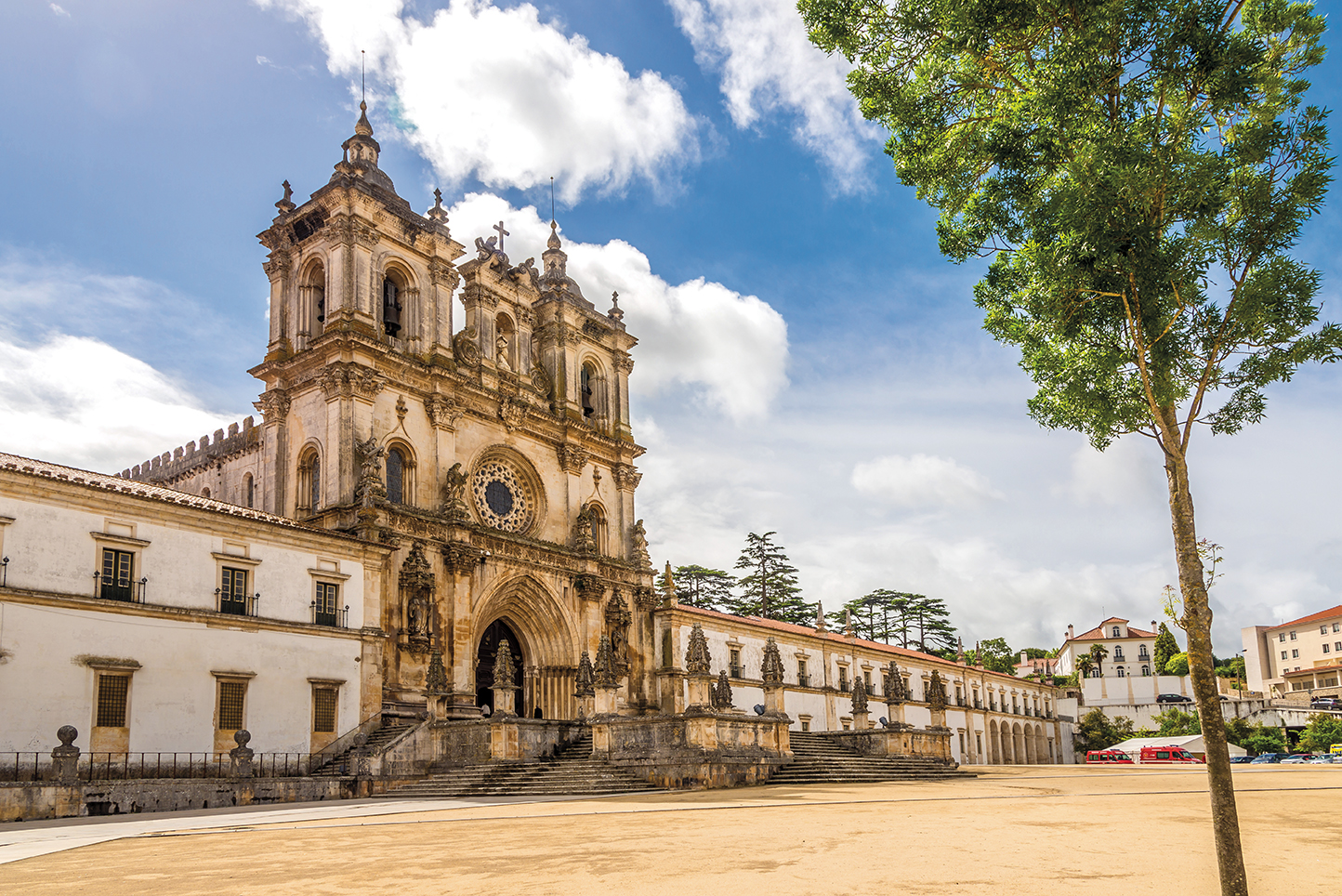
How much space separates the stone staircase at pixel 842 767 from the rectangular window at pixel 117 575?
1706cm

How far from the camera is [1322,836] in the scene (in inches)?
504

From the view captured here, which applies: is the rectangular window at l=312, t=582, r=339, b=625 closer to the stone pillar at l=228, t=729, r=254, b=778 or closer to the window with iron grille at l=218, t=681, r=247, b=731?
the window with iron grille at l=218, t=681, r=247, b=731

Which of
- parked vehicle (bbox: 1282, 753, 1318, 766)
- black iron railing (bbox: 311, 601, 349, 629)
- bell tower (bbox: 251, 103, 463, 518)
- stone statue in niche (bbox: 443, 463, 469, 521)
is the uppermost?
bell tower (bbox: 251, 103, 463, 518)

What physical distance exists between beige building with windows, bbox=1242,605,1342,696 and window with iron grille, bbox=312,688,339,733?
289 feet

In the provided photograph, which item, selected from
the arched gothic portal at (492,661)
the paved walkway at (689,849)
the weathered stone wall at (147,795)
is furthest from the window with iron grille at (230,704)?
the arched gothic portal at (492,661)

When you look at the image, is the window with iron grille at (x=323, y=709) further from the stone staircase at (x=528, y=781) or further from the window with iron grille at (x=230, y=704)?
the stone staircase at (x=528, y=781)

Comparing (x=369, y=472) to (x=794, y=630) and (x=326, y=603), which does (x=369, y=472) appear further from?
(x=794, y=630)

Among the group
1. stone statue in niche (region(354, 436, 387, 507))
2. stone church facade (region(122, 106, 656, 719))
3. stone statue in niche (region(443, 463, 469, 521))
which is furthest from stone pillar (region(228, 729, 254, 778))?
stone statue in niche (region(443, 463, 469, 521))

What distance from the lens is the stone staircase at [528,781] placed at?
24094 millimetres

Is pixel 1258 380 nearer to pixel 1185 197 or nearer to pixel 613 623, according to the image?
pixel 1185 197

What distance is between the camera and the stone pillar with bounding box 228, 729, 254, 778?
23938mm

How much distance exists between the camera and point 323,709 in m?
28.0

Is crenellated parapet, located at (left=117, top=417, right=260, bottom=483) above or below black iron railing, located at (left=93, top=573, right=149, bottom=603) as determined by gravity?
above

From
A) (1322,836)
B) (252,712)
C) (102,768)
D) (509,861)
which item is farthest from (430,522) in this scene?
(1322,836)
